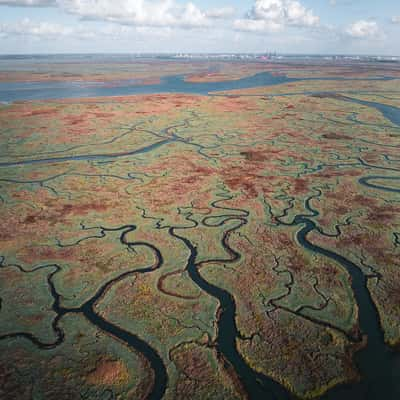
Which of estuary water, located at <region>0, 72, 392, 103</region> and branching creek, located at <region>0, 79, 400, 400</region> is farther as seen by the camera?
estuary water, located at <region>0, 72, 392, 103</region>

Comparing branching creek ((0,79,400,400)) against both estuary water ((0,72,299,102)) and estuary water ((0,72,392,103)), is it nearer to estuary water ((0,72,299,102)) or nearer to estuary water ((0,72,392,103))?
estuary water ((0,72,392,103))

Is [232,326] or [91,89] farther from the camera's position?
[91,89]

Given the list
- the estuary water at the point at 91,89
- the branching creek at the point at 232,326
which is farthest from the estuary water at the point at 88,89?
the branching creek at the point at 232,326

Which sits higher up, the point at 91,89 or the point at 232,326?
the point at 91,89

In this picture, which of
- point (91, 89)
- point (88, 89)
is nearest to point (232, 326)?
point (91, 89)

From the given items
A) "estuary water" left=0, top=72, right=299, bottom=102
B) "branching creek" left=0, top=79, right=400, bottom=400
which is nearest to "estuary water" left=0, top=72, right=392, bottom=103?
"estuary water" left=0, top=72, right=299, bottom=102

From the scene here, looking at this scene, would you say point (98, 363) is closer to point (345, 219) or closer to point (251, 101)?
point (345, 219)

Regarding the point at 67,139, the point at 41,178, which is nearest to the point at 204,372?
the point at 41,178

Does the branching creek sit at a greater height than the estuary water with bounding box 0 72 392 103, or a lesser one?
lesser

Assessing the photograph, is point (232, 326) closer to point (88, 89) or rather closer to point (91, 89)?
point (91, 89)
